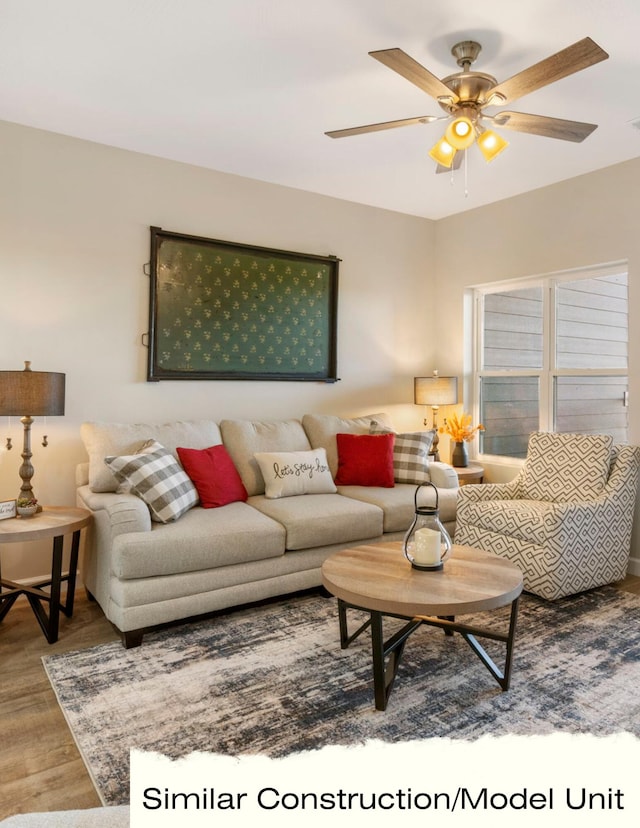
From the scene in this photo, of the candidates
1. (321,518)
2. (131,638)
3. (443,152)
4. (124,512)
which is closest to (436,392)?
(321,518)

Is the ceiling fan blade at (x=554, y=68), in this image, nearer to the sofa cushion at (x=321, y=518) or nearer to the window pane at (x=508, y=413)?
the sofa cushion at (x=321, y=518)

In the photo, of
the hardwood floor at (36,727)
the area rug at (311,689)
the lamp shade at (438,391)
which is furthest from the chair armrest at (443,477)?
the hardwood floor at (36,727)

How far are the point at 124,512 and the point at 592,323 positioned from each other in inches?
136

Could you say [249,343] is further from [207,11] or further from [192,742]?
[192,742]

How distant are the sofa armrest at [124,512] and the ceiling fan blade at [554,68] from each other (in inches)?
96.4

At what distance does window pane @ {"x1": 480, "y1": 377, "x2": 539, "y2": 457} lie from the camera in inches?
178

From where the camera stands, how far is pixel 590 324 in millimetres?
4148

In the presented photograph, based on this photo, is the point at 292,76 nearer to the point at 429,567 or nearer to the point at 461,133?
the point at 461,133

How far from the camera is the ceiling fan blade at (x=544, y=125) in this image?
95.2 inches

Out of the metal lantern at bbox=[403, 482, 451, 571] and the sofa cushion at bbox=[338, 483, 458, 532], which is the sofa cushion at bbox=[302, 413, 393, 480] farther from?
the metal lantern at bbox=[403, 482, 451, 571]

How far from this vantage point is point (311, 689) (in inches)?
87.7

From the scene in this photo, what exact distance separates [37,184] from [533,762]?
12.1 ft

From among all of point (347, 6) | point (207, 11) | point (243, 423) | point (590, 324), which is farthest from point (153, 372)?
point (590, 324)

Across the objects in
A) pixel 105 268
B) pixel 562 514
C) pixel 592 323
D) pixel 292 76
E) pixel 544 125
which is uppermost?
pixel 292 76
